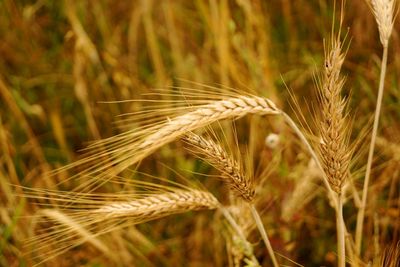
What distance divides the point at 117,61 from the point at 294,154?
0.84 metres

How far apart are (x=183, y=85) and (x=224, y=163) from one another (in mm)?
1347

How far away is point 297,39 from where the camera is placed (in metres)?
2.57

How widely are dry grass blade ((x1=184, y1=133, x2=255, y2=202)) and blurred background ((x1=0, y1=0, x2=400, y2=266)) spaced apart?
0.51 metres

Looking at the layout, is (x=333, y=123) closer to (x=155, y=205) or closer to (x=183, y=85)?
(x=155, y=205)

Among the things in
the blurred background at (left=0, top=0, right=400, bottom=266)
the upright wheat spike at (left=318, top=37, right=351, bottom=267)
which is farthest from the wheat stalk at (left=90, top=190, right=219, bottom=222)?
the blurred background at (left=0, top=0, right=400, bottom=266)

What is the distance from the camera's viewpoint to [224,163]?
48.0 inches

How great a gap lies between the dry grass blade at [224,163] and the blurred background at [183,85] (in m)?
0.51

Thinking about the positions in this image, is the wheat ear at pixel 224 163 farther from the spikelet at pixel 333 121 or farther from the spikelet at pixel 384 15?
the spikelet at pixel 384 15

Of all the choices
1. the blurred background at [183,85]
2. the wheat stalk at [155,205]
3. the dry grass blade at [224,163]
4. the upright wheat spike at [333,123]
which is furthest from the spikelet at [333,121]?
the blurred background at [183,85]

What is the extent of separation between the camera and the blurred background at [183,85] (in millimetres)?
1974

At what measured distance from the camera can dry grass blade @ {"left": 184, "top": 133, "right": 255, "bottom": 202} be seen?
121 centimetres

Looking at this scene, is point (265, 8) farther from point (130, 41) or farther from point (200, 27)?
point (130, 41)

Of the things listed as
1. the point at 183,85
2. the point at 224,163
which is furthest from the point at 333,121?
the point at 183,85

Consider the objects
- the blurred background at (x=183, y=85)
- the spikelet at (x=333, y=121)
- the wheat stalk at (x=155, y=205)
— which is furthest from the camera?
the blurred background at (x=183, y=85)
